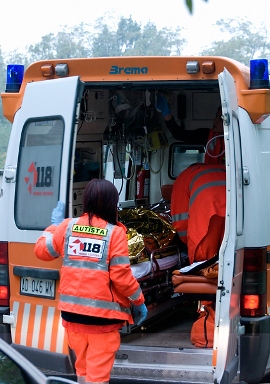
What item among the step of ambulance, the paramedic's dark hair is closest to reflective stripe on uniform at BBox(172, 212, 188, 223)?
the step of ambulance

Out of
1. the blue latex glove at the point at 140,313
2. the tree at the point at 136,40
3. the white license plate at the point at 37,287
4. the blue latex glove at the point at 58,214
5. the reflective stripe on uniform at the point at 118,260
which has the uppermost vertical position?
the tree at the point at 136,40

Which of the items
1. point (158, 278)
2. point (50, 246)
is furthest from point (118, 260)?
point (158, 278)

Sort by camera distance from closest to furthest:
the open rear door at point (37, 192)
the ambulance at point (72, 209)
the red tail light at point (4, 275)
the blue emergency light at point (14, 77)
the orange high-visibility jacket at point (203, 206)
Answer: the ambulance at point (72, 209) < the open rear door at point (37, 192) < the red tail light at point (4, 275) < the blue emergency light at point (14, 77) < the orange high-visibility jacket at point (203, 206)

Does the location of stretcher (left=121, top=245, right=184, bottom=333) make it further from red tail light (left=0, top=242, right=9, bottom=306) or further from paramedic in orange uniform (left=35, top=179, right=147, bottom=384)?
paramedic in orange uniform (left=35, top=179, right=147, bottom=384)

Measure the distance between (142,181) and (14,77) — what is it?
308 centimetres

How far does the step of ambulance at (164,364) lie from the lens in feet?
15.3

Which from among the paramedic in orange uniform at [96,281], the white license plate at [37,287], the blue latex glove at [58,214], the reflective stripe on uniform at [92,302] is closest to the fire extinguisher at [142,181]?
the white license plate at [37,287]

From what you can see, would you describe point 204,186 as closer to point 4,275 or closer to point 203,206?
point 203,206

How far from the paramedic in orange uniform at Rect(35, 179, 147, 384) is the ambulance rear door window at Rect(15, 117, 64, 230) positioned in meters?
0.58

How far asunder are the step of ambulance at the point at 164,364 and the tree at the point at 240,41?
31.5 meters

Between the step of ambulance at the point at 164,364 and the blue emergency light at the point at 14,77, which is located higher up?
the blue emergency light at the point at 14,77

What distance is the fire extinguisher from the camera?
312 inches

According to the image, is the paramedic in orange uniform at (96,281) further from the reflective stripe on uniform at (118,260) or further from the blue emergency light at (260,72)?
the blue emergency light at (260,72)

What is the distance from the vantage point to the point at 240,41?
37.5 m
